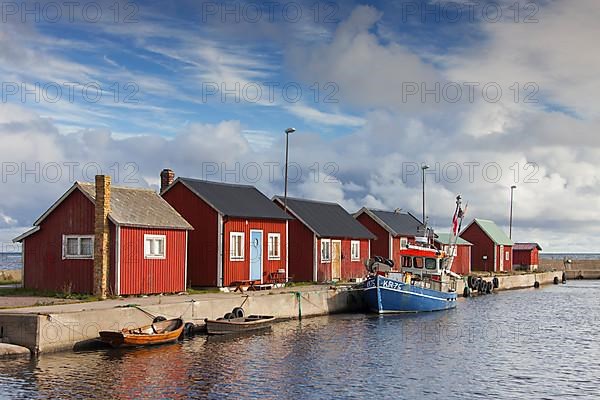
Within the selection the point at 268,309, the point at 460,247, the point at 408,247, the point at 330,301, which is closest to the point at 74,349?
the point at 268,309

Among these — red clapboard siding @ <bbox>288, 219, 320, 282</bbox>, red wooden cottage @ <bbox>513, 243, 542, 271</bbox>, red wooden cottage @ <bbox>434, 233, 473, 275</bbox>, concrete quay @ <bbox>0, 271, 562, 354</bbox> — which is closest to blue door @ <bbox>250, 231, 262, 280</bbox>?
concrete quay @ <bbox>0, 271, 562, 354</bbox>

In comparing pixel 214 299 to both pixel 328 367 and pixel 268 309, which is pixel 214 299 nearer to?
pixel 268 309

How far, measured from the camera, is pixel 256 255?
144 feet

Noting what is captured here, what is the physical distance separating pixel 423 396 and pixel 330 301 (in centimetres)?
2008

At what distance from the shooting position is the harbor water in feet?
73.8

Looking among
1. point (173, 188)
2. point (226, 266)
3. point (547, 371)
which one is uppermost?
point (173, 188)

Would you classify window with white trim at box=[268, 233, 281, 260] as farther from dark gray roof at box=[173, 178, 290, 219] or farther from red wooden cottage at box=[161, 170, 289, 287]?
dark gray roof at box=[173, 178, 290, 219]

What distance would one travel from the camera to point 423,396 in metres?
22.6

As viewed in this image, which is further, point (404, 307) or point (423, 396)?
point (404, 307)

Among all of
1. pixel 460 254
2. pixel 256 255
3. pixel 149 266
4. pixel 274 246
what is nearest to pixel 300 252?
pixel 274 246

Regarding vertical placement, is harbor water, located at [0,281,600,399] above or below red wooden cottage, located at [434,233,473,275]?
below

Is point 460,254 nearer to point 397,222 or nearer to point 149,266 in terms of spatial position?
point 397,222

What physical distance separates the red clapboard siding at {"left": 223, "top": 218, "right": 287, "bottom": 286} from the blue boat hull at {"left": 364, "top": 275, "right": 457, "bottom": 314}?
5606 mm

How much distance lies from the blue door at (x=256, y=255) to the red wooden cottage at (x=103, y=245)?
5.80m
